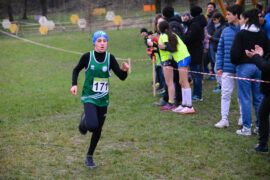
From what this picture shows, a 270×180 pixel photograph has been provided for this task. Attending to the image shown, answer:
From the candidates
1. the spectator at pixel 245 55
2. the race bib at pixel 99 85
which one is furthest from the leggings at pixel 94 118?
the spectator at pixel 245 55

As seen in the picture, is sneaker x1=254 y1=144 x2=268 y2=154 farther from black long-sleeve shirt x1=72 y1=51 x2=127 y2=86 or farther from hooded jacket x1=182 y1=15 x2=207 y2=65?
hooded jacket x1=182 y1=15 x2=207 y2=65

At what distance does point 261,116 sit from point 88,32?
75.6 ft

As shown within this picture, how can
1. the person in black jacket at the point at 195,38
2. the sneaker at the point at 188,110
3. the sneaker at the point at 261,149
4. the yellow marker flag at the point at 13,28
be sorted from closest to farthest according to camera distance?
the sneaker at the point at 261,149 → the sneaker at the point at 188,110 → the person in black jacket at the point at 195,38 → the yellow marker flag at the point at 13,28

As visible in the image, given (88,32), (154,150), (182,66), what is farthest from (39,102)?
(88,32)

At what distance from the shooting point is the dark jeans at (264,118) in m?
5.07

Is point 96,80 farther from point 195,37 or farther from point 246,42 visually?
point 195,37

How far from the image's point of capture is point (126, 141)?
621 centimetres

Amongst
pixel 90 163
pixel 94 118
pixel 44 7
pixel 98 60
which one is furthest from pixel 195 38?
pixel 44 7

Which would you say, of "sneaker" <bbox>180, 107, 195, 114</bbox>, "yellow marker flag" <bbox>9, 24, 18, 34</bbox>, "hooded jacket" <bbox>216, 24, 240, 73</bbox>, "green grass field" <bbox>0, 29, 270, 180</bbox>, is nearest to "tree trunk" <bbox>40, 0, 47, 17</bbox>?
"yellow marker flag" <bbox>9, 24, 18, 34</bbox>

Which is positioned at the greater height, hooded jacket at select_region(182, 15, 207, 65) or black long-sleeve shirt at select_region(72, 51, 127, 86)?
hooded jacket at select_region(182, 15, 207, 65)

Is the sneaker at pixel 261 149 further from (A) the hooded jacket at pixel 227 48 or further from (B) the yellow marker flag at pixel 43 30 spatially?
(B) the yellow marker flag at pixel 43 30

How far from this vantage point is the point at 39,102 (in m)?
9.75

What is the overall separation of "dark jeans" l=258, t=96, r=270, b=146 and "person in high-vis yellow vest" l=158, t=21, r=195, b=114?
8.96ft

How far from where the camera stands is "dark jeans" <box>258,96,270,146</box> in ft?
16.6
